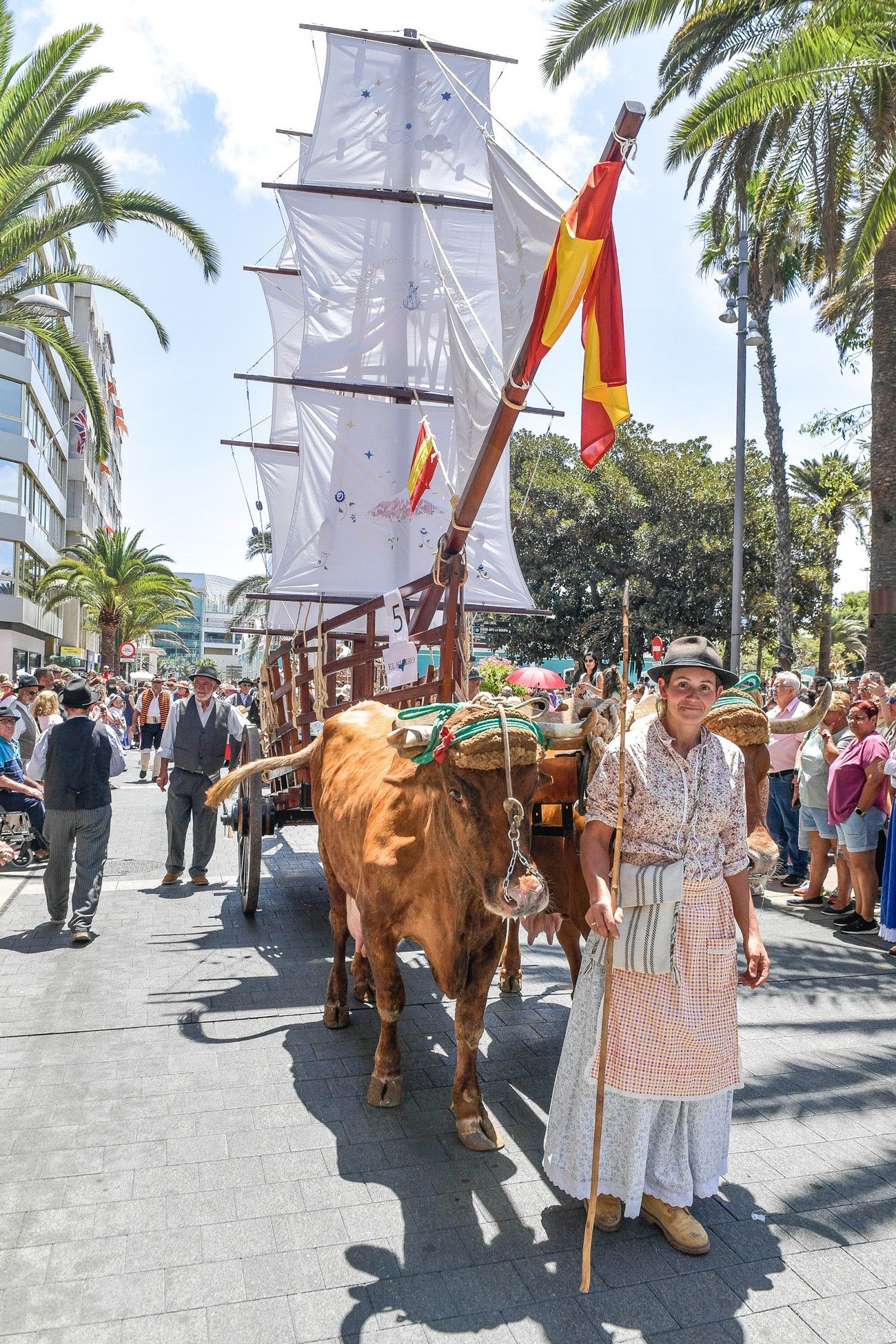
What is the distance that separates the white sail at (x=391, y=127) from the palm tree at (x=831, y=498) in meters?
14.9

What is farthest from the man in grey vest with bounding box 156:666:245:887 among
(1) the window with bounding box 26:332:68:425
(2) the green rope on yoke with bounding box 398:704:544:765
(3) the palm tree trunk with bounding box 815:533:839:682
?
(1) the window with bounding box 26:332:68:425

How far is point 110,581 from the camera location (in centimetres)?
3212

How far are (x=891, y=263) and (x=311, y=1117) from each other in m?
11.0

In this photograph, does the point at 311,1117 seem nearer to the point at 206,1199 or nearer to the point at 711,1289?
the point at 206,1199

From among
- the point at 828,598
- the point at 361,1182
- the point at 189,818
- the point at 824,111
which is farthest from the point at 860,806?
the point at 828,598

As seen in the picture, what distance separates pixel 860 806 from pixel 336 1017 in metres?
4.68

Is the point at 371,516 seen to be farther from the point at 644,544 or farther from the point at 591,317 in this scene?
the point at 644,544

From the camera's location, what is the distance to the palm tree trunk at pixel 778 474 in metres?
19.4

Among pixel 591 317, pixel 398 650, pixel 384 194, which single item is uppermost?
pixel 384 194

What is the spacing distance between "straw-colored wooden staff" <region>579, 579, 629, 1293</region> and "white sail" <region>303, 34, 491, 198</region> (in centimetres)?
1066

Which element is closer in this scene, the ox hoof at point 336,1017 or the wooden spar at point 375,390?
the ox hoof at point 336,1017

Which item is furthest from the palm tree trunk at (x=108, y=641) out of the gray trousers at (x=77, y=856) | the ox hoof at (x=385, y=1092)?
the ox hoof at (x=385, y=1092)

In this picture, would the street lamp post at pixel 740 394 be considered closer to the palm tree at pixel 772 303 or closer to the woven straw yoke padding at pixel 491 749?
the palm tree at pixel 772 303

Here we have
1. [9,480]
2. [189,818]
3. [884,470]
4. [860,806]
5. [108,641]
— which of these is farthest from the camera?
[108,641]
